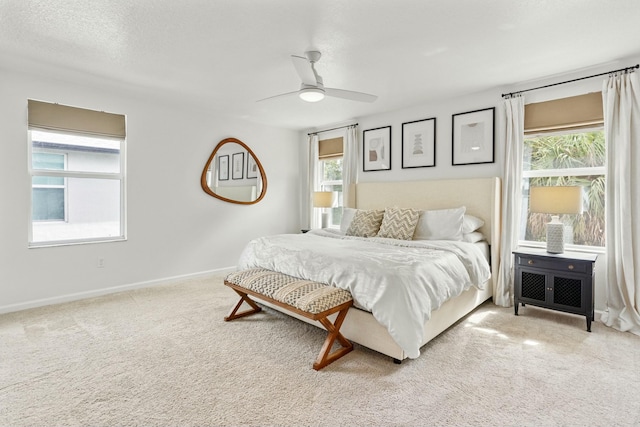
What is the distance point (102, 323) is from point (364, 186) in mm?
3607

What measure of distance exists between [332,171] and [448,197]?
2.29 metres

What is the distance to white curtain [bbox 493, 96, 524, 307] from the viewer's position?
3643mm

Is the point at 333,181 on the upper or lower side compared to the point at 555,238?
upper

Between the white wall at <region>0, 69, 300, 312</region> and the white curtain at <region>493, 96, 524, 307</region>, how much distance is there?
3.61 m

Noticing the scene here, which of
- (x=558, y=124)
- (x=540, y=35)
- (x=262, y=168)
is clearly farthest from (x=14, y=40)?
(x=558, y=124)

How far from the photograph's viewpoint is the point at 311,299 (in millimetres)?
2348

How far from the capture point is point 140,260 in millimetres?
4359

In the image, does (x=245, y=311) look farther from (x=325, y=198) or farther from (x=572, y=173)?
(x=572, y=173)

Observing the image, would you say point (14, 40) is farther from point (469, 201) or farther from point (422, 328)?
point (469, 201)

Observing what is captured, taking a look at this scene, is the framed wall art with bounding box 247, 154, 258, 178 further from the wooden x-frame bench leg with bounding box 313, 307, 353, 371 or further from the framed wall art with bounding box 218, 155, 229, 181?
the wooden x-frame bench leg with bounding box 313, 307, 353, 371

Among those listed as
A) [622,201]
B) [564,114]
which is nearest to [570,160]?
[564,114]

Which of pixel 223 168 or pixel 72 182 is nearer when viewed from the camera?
pixel 72 182

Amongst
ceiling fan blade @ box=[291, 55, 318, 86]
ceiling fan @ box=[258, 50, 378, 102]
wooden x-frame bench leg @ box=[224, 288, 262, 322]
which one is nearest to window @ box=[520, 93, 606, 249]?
ceiling fan @ box=[258, 50, 378, 102]

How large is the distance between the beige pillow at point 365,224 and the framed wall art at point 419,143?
3.20 feet
